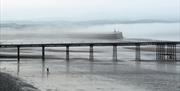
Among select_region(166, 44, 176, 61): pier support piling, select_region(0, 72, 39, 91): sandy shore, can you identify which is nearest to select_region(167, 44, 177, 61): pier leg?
select_region(166, 44, 176, 61): pier support piling

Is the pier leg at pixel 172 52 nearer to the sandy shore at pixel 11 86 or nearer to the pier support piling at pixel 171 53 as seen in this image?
the pier support piling at pixel 171 53

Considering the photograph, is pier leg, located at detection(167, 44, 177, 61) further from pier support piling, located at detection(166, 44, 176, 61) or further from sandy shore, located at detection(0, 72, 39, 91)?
sandy shore, located at detection(0, 72, 39, 91)

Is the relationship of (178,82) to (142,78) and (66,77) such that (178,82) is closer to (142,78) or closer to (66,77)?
(142,78)

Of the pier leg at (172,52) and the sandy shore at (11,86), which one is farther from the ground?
the pier leg at (172,52)

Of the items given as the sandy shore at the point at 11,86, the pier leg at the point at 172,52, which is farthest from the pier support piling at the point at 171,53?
the sandy shore at the point at 11,86

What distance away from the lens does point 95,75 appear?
31.1 m

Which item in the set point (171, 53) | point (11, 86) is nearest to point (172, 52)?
point (171, 53)

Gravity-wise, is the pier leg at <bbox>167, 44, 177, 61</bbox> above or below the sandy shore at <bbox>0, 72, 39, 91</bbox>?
above

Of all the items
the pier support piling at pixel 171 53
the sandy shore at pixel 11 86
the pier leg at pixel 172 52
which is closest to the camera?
the sandy shore at pixel 11 86

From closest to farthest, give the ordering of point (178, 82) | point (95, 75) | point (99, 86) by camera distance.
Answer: point (99, 86)
point (178, 82)
point (95, 75)

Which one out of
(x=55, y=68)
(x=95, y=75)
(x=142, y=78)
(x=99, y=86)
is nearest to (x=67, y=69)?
(x=55, y=68)

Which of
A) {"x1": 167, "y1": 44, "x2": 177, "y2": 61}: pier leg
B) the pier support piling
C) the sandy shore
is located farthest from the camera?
the pier support piling

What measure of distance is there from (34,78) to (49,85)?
12.3 feet

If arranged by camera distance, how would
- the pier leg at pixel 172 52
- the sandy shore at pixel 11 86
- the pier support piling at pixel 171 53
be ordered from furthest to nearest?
the pier support piling at pixel 171 53 → the pier leg at pixel 172 52 → the sandy shore at pixel 11 86
